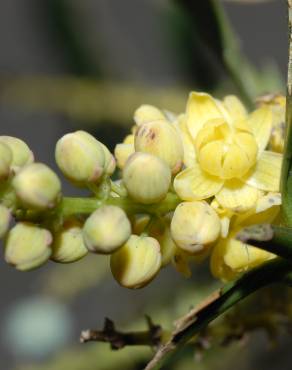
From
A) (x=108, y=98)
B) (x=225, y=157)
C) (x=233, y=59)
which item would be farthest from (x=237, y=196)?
(x=108, y=98)

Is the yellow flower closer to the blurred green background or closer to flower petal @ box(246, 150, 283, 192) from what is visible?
flower petal @ box(246, 150, 283, 192)

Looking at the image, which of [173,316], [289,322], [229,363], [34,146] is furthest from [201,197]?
[34,146]

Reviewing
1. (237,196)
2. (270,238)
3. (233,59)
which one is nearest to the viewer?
(270,238)

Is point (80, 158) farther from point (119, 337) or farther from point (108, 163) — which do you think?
point (119, 337)

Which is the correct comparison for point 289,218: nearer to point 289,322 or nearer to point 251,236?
point 251,236

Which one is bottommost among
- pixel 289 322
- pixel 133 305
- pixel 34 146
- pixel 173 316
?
pixel 34 146

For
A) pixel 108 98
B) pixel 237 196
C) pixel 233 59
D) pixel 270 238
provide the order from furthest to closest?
pixel 108 98 → pixel 233 59 → pixel 237 196 → pixel 270 238
